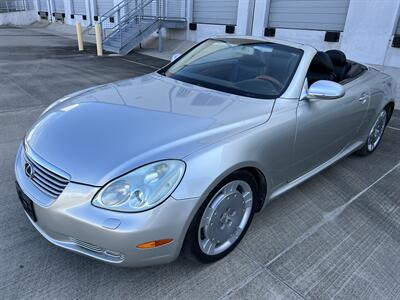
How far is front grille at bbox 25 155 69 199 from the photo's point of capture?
6.06ft

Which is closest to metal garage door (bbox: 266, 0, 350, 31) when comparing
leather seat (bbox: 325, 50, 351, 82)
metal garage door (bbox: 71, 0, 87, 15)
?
leather seat (bbox: 325, 50, 351, 82)

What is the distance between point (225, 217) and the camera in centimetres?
224

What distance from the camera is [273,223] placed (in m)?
2.79

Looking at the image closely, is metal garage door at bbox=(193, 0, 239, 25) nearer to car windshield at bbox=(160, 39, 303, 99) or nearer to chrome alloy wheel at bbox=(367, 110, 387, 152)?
chrome alloy wheel at bbox=(367, 110, 387, 152)

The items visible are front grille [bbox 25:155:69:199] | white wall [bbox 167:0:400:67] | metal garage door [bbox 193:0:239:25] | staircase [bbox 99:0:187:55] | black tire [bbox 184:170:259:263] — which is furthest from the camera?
staircase [bbox 99:0:187:55]

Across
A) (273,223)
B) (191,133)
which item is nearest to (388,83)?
(273,223)

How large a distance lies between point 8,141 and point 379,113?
15.2 ft

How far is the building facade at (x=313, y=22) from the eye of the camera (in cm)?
859

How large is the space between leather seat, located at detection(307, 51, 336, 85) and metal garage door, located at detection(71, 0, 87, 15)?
24938mm

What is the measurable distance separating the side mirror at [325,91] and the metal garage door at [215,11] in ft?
37.4

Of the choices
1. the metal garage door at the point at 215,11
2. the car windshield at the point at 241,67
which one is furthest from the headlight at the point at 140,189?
the metal garage door at the point at 215,11

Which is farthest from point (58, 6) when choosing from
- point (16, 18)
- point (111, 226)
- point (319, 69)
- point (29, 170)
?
point (111, 226)

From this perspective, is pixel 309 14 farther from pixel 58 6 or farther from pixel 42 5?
pixel 42 5

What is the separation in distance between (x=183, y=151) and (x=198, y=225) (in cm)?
47
